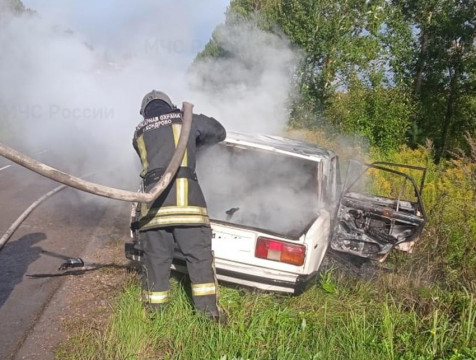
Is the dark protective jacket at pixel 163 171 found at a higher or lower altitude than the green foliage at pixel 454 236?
higher

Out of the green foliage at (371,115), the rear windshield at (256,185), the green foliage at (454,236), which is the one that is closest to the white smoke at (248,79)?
the green foliage at (371,115)

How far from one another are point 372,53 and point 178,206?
11049mm

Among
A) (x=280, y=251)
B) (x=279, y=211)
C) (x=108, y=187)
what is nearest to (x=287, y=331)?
(x=280, y=251)

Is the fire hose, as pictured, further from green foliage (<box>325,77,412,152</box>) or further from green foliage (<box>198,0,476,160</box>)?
green foliage (<box>325,77,412,152</box>)

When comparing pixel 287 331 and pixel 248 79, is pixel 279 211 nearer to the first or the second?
pixel 287 331

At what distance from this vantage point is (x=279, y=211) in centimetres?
460

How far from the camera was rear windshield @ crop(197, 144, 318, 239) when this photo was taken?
4.50 metres

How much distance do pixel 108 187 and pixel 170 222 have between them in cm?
72

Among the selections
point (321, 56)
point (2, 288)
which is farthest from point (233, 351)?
point (321, 56)

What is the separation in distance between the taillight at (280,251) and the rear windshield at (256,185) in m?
0.62

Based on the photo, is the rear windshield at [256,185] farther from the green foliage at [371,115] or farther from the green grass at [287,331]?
the green foliage at [371,115]

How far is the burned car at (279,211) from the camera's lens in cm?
381

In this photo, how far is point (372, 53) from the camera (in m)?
13.0

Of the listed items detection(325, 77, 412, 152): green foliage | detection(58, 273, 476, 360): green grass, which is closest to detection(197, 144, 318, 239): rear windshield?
detection(58, 273, 476, 360): green grass
